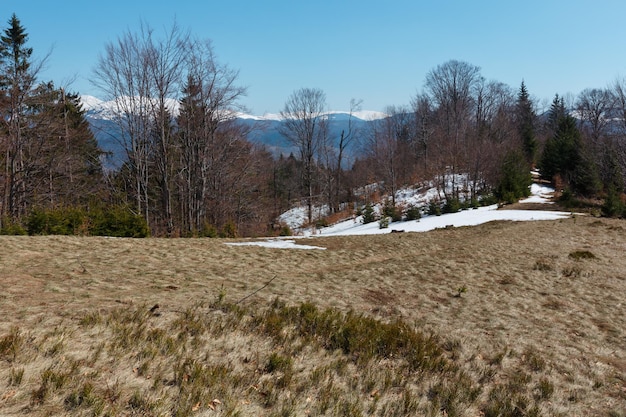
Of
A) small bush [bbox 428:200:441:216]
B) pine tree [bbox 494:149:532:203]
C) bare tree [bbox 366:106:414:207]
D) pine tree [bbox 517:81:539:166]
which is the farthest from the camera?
pine tree [bbox 517:81:539:166]

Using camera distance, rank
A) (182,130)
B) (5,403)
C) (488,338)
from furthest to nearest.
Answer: (182,130), (488,338), (5,403)

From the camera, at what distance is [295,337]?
474 centimetres

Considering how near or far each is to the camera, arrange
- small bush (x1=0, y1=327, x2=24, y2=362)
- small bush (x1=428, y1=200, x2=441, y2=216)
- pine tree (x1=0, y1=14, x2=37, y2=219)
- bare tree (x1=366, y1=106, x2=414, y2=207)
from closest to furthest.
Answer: small bush (x1=0, y1=327, x2=24, y2=362)
pine tree (x1=0, y1=14, x2=37, y2=219)
small bush (x1=428, y1=200, x2=441, y2=216)
bare tree (x1=366, y1=106, x2=414, y2=207)

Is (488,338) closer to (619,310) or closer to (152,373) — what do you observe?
(619,310)

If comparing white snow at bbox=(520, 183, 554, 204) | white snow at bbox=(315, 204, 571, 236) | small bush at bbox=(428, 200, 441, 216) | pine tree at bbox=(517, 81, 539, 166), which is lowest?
white snow at bbox=(315, 204, 571, 236)

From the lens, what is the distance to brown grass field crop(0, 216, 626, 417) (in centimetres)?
323

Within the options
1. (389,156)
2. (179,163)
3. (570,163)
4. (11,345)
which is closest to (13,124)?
(179,163)

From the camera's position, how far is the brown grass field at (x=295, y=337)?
3230 millimetres

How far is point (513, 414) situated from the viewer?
371 cm

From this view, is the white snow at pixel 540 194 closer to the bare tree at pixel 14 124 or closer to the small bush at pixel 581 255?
the small bush at pixel 581 255

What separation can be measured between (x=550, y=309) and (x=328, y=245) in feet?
24.6

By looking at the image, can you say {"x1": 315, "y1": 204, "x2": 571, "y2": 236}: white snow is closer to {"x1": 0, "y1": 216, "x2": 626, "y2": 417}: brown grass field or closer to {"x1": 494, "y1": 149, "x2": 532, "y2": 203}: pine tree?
{"x1": 494, "y1": 149, "x2": 532, "y2": 203}: pine tree

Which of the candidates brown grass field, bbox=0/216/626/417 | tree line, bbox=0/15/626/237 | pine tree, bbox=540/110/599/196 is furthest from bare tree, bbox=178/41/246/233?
pine tree, bbox=540/110/599/196

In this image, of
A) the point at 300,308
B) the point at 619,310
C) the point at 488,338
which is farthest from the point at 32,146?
the point at 619,310
